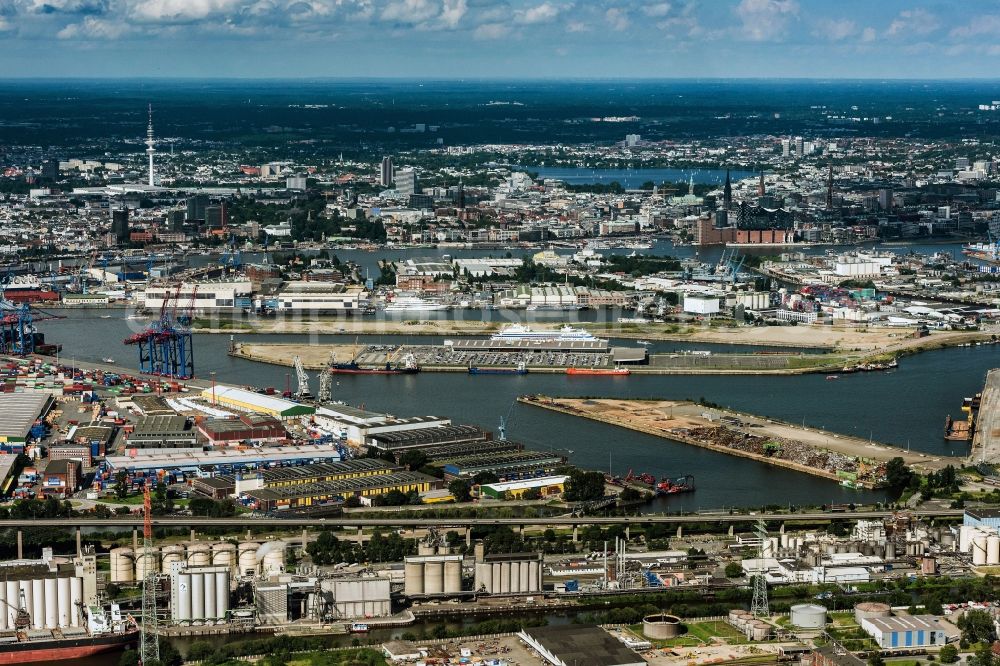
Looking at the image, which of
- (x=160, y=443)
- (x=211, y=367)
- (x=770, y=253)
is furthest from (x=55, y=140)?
(x=160, y=443)

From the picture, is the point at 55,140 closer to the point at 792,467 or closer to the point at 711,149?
the point at 711,149

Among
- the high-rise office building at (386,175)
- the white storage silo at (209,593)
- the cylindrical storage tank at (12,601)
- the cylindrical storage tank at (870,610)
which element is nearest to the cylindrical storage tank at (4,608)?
the cylindrical storage tank at (12,601)

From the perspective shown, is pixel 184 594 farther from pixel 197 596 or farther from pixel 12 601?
pixel 12 601

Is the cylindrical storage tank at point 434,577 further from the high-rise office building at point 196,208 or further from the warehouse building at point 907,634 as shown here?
the high-rise office building at point 196,208

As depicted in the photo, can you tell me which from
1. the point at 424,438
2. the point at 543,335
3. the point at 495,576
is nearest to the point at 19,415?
the point at 424,438

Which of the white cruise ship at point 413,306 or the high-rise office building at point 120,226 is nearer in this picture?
the white cruise ship at point 413,306

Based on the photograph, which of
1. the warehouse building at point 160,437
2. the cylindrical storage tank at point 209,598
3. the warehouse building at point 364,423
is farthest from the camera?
the warehouse building at point 364,423
